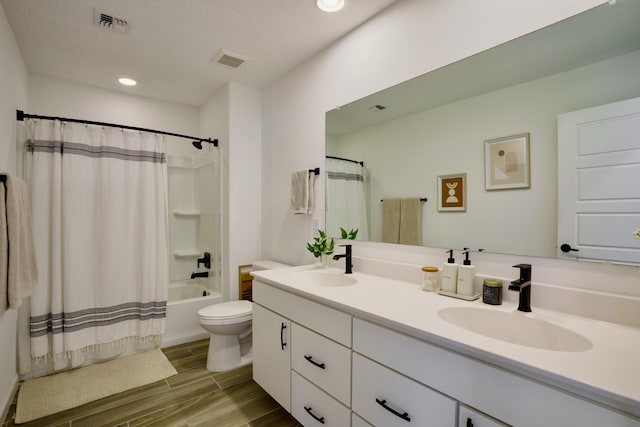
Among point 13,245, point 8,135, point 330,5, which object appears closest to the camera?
point 13,245

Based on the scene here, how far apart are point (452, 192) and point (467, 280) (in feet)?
1.45

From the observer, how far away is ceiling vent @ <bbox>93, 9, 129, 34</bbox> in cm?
189

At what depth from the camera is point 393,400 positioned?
3.61 ft

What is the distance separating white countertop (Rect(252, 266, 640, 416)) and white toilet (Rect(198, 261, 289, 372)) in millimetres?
981

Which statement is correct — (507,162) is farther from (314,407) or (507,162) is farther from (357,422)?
(314,407)

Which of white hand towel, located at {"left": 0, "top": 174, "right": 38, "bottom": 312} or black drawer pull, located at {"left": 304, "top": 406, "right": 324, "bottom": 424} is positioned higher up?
white hand towel, located at {"left": 0, "top": 174, "right": 38, "bottom": 312}

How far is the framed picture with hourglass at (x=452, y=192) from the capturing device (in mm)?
1477

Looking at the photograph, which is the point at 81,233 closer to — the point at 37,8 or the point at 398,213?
the point at 37,8

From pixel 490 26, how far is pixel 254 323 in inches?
81.5

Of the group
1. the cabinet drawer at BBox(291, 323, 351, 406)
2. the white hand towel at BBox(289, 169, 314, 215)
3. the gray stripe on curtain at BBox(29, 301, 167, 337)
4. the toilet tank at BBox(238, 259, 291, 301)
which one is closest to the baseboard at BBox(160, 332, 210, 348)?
the gray stripe on curtain at BBox(29, 301, 167, 337)

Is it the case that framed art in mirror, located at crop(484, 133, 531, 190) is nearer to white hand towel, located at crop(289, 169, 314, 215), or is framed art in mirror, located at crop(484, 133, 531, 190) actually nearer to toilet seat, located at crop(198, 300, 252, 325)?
white hand towel, located at crop(289, 169, 314, 215)

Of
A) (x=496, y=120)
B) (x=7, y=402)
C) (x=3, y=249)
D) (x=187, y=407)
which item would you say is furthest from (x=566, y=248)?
(x=7, y=402)

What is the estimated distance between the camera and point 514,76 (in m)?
1.30

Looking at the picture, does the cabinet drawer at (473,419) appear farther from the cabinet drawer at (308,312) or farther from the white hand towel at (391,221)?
the white hand towel at (391,221)
